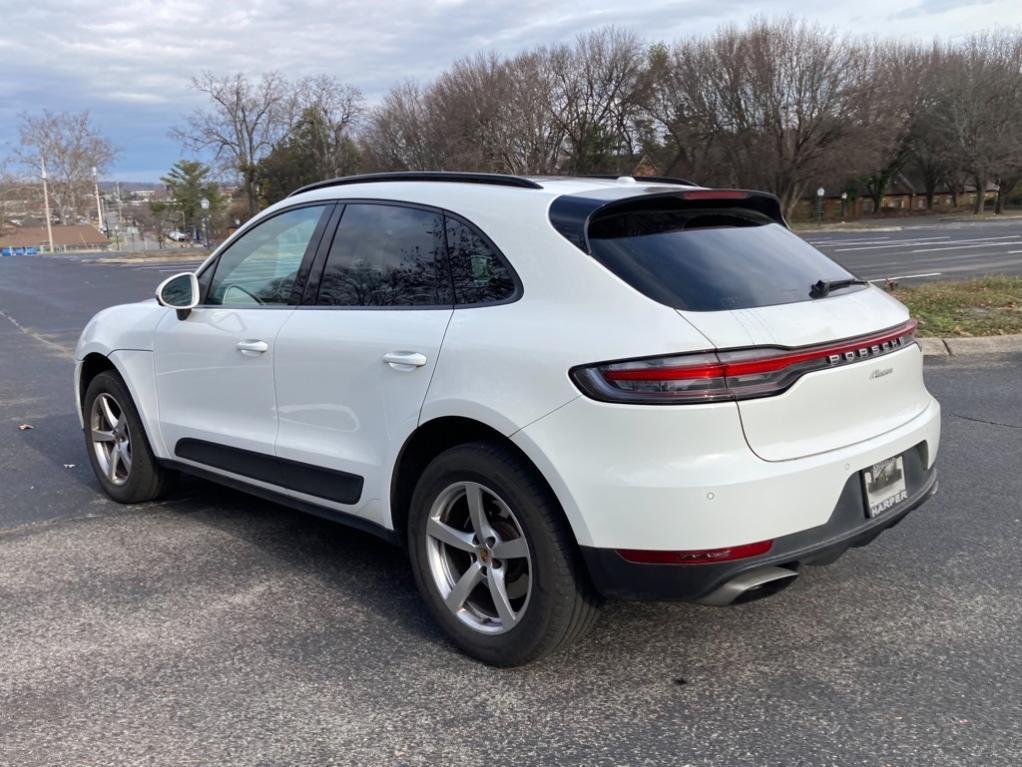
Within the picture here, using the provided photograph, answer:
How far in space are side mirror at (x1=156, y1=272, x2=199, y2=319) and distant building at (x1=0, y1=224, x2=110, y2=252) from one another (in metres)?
97.5

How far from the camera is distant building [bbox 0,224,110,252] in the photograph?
316 feet

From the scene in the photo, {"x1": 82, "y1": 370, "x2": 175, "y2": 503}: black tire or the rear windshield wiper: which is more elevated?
the rear windshield wiper

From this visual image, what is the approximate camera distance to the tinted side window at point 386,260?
352 cm

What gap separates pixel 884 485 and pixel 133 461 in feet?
12.6

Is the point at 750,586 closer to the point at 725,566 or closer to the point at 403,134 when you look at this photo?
the point at 725,566

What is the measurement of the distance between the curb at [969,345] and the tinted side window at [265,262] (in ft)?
22.6

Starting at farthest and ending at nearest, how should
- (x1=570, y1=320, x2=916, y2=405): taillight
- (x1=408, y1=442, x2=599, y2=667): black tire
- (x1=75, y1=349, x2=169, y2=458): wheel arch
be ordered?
(x1=75, y1=349, x2=169, y2=458): wheel arch → (x1=408, y1=442, x2=599, y2=667): black tire → (x1=570, y1=320, x2=916, y2=405): taillight

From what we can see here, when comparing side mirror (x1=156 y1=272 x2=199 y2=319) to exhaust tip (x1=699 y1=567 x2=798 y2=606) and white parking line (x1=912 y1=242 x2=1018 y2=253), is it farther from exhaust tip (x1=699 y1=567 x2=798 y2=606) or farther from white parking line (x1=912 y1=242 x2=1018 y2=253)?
white parking line (x1=912 y1=242 x2=1018 y2=253)

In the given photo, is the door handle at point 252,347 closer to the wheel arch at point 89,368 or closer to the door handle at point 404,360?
the door handle at point 404,360

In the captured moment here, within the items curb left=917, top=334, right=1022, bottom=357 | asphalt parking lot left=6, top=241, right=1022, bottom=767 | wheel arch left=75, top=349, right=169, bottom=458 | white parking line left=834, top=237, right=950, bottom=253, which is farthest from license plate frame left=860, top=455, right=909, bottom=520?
white parking line left=834, top=237, right=950, bottom=253

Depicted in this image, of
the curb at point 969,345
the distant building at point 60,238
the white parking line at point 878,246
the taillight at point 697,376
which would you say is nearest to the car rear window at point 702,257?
the taillight at point 697,376

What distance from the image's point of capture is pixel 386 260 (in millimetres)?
3703

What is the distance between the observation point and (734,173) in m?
57.5

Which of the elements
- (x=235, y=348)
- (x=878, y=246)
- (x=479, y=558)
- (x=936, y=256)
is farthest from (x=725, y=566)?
(x=878, y=246)
